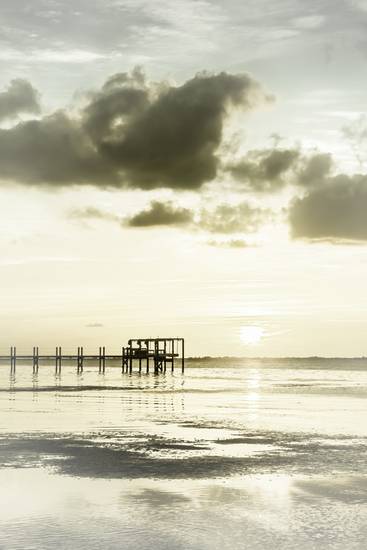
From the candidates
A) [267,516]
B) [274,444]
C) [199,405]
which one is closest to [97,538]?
[267,516]

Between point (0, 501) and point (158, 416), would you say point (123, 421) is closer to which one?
point (158, 416)

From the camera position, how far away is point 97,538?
42.8 feet

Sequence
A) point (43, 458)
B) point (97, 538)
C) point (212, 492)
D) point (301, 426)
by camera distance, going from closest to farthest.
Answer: point (97, 538) < point (212, 492) < point (43, 458) < point (301, 426)

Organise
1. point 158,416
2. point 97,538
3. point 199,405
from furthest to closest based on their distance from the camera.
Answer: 1. point 199,405
2. point 158,416
3. point 97,538

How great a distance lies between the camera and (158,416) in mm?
35719

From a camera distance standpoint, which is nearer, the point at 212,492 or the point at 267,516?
the point at 267,516

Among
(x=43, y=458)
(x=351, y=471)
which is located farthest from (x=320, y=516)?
(x=43, y=458)

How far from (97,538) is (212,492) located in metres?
4.48

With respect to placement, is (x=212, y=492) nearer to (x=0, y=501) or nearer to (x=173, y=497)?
(x=173, y=497)

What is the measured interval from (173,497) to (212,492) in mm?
1054

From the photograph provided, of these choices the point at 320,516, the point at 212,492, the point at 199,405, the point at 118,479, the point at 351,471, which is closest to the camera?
the point at 320,516

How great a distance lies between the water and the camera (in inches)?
523

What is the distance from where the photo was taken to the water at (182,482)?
1330cm

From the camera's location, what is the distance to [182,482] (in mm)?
18219
